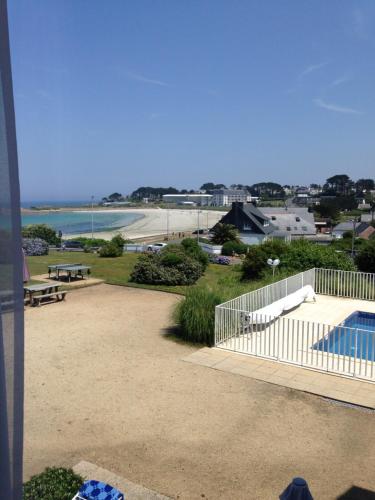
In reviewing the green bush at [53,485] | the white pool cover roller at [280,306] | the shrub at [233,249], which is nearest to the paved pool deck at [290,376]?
the white pool cover roller at [280,306]

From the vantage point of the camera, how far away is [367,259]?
19969 millimetres

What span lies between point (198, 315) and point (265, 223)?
131 ft

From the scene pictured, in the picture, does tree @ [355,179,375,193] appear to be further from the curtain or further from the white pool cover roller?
the curtain

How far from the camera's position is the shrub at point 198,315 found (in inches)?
393

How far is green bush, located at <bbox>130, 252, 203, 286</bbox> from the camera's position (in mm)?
16594

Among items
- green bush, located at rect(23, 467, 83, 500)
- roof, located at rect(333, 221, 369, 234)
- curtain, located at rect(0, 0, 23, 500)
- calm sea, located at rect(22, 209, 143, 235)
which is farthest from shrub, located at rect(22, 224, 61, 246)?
curtain, located at rect(0, 0, 23, 500)

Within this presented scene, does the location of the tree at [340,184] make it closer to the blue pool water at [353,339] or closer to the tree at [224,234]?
the tree at [224,234]

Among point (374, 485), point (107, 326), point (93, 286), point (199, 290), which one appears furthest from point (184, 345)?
point (93, 286)

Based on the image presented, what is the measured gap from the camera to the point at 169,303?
1382cm

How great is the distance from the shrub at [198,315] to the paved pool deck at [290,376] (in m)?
0.53

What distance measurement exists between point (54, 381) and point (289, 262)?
36.8ft

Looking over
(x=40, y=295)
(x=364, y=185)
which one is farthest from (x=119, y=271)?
(x=364, y=185)

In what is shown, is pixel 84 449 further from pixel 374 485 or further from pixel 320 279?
pixel 320 279

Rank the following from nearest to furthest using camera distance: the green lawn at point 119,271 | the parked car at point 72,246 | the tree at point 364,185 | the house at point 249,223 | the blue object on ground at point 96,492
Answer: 1. the blue object on ground at point 96,492
2. the green lawn at point 119,271
3. the parked car at point 72,246
4. the house at point 249,223
5. the tree at point 364,185
